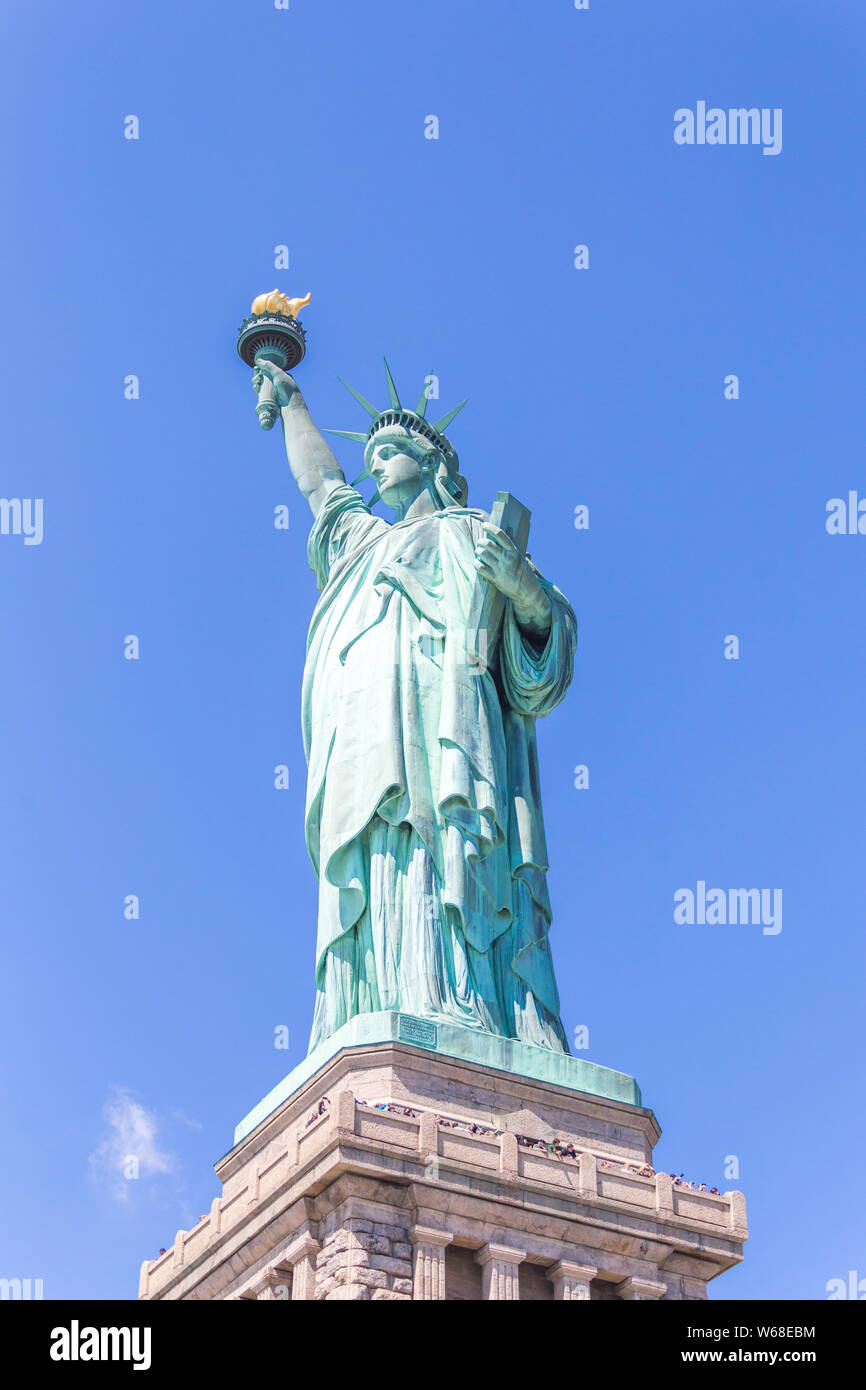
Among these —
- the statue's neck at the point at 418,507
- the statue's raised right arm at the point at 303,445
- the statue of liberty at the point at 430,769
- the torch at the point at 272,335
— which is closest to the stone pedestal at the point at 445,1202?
the statue of liberty at the point at 430,769

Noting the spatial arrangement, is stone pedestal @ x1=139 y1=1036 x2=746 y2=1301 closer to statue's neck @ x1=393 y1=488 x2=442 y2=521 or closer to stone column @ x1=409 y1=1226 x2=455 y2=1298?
stone column @ x1=409 y1=1226 x2=455 y2=1298

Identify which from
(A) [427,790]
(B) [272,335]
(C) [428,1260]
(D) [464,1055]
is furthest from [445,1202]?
(B) [272,335]

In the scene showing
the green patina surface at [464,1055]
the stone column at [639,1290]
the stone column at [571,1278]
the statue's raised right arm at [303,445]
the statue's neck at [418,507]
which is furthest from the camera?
the statue's raised right arm at [303,445]

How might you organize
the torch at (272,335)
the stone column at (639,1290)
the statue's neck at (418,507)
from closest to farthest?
the stone column at (639,1290) < the statue's neck at (418,507) < the torch at (272,335)

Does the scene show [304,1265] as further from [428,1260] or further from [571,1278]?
[571,1278]

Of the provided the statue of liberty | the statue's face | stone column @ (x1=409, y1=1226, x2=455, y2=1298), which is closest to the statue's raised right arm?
the statue's face

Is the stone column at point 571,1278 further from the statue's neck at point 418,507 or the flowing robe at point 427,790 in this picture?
the statue's neck at point 418,507
